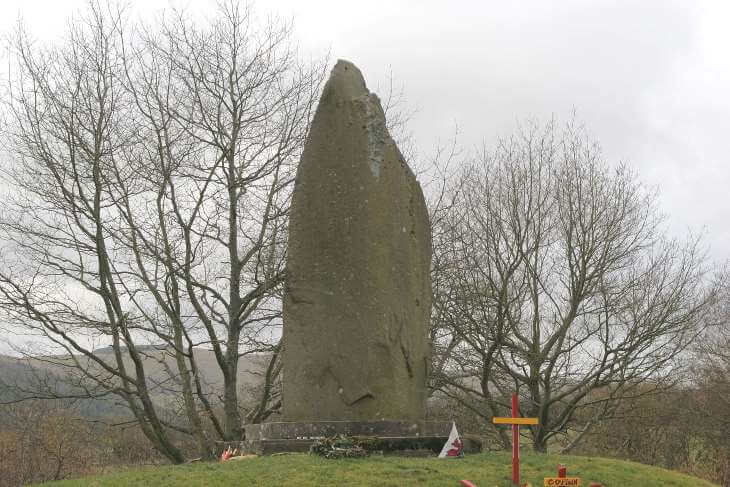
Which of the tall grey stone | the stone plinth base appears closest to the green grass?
the stone plinth base

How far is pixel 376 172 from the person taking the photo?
10.4 meters

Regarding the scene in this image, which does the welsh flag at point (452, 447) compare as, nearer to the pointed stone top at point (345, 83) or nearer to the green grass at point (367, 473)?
the green grass at point (367, 473)

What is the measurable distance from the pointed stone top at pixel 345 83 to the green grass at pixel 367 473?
5.09 meters

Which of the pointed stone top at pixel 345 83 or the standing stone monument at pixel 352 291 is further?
the pointed stone top at pixel 345 83

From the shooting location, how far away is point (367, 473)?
7.96 meters

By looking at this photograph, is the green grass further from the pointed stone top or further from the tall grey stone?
the pointed stone top

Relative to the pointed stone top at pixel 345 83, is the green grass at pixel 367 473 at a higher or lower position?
lower

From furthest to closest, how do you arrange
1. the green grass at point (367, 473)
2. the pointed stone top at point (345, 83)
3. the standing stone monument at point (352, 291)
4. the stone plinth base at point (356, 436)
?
the pointed stone top at point (345, 83) < the standing stone monument at point (352, 291) < the stone plinth base at point (356, 436) < the green grass at point (367, 473)

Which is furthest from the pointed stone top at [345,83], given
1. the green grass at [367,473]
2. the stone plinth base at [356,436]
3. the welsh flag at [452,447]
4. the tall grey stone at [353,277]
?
the green grass at [367,473]

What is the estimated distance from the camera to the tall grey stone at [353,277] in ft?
31.8

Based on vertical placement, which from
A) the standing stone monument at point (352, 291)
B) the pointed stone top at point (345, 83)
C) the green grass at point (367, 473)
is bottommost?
the green grass at point (367, 473)

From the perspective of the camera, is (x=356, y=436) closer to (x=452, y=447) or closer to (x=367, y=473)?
(x=367, y=473)

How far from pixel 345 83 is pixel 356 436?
502 cm

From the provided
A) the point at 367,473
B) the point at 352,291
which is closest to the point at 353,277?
the point at 352,291
